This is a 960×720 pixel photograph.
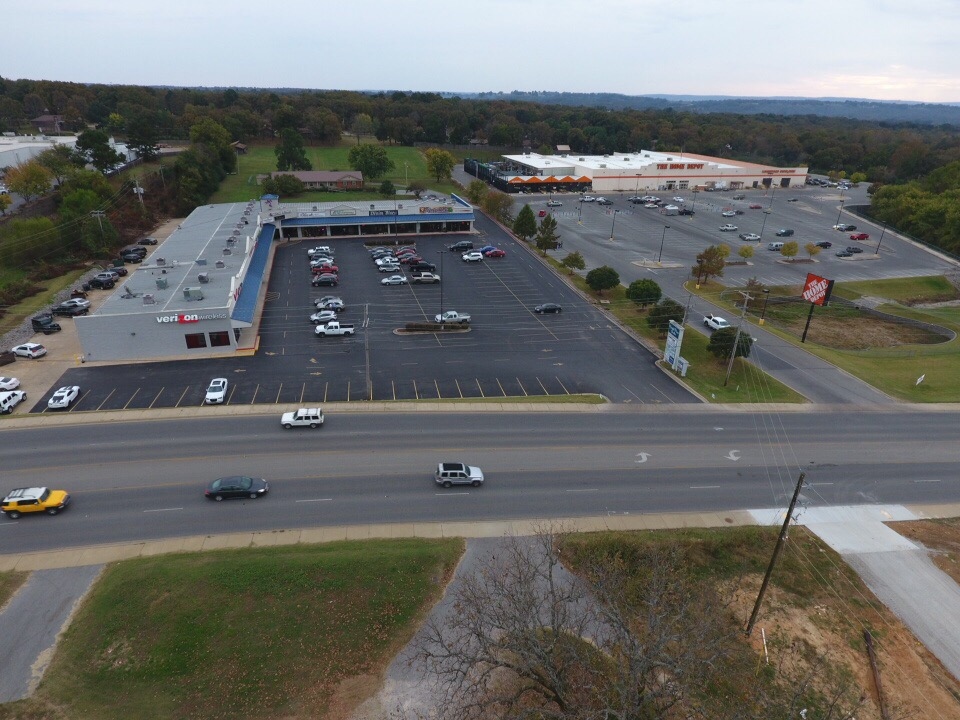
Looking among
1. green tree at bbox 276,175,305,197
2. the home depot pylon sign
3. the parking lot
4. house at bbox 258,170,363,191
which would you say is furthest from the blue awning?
the home depot pylon sign

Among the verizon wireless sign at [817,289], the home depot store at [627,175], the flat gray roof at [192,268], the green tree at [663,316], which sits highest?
the home depot store at [627,175]

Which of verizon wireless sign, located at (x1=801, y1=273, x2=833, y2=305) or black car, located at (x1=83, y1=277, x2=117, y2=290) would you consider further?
black car, located at (x1=83, y1=277, x2=117, y2=290)

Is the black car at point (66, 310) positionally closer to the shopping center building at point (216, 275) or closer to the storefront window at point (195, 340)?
the shopping center building at point (216, 275)

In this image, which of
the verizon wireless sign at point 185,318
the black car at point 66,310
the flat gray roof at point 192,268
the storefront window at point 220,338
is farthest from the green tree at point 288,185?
the verizon wireless sign at point 185,318

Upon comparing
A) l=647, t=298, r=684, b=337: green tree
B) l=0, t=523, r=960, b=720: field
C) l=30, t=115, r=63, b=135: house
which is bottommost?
l=0, t=523, r=960, b=720: field

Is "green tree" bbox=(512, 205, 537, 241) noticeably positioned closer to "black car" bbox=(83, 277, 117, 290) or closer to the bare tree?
"black car" bbox=(83, 277, 117, 290)

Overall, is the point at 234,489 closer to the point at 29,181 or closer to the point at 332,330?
the point at 332,330
